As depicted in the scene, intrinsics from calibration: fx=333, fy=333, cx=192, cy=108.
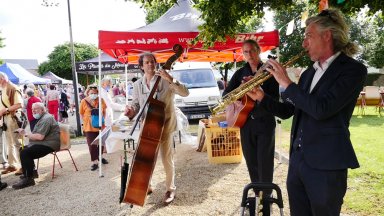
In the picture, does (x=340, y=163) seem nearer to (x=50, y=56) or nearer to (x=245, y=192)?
(x=245, y=192)

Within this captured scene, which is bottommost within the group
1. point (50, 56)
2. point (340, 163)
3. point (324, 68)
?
point (340, 163)

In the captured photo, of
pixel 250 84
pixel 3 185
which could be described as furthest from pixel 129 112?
pixel 3 185

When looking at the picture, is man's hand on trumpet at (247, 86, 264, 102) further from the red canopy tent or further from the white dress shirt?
the red canopy tent

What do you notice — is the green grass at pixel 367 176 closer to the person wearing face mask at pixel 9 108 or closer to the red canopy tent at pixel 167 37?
the red canopy tent at pixel 167 37

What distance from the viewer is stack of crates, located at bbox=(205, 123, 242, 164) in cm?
671

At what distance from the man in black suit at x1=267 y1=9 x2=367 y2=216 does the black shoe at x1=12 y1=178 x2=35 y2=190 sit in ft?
17.3

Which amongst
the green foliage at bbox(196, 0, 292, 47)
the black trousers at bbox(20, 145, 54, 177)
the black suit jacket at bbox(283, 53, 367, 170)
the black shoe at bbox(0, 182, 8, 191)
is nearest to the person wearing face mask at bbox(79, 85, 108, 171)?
the black trousers at bbox(20, 145, 54, 177)

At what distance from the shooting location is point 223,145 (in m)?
6.76

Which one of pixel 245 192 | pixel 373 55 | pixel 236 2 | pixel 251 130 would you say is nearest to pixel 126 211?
pixel 251 130

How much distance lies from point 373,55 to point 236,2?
28.5 m

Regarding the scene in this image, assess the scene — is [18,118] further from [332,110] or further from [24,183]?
[332,110]

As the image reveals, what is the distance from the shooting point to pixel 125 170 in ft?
14.1

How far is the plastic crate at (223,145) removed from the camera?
22.0 ft

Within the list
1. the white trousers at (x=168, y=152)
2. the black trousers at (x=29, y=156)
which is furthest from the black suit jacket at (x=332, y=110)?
the black trousers at (x=29, y=156)
